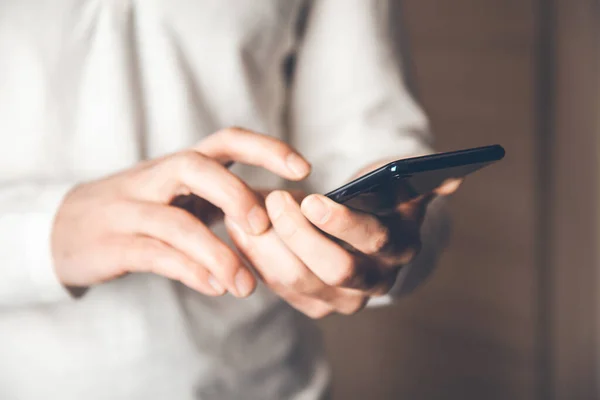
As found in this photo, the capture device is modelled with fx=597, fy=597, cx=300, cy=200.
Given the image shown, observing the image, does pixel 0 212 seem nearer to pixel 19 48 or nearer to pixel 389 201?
pixel 19 48

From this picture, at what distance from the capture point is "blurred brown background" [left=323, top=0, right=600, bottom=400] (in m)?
1.20

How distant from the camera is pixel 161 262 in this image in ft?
1.40

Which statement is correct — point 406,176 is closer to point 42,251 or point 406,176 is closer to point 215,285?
point 215,285

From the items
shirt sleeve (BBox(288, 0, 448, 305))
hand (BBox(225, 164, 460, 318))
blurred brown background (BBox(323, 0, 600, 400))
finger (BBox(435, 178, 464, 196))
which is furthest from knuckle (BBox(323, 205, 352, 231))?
blurred brown background (BBox(323, 0, 600, 400))

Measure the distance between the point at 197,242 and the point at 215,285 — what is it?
3cm

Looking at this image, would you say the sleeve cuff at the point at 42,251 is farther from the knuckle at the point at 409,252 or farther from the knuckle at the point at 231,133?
the knuckle at the point at 409,252

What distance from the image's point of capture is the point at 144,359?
0.54m

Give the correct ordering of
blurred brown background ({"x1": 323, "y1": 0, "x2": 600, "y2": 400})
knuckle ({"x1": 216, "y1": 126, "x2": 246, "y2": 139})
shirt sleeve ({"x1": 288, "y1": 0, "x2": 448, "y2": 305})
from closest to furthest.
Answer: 1. knuckle ({"x1": 216, "y1": 126, "x2": 246, "y2": 139})
2. shirt sleeve ({"x1": 288, "y1": 0, "x2": 448, "y2": 305})
3. blurred brown background ({"x1": 323, "y1": 0, "x2": 600, "y2": 400})

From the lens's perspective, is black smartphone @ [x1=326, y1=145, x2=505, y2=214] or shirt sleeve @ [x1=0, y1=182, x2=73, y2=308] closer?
black smartphone @ [x1=326, y1=145, x2=505, y2=214]

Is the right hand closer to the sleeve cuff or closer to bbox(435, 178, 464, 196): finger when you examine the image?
the sleeve cuff

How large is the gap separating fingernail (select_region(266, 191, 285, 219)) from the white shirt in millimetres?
185

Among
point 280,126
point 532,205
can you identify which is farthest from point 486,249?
point 280,126

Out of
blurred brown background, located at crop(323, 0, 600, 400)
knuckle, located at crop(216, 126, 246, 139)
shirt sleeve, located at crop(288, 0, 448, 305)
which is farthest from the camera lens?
blurred brown background, located at crop(323, 0, 600, 400)

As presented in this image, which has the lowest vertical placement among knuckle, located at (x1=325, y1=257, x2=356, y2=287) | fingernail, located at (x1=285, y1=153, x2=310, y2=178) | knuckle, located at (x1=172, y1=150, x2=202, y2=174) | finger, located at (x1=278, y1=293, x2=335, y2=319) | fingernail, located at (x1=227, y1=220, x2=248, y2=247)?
finger, located at (x1=278, y1=293, x2=335, y2=319)
